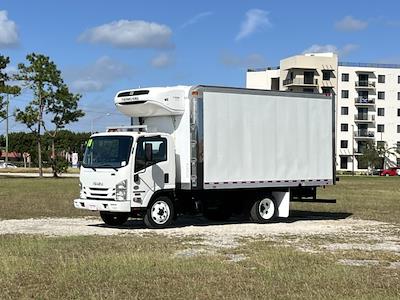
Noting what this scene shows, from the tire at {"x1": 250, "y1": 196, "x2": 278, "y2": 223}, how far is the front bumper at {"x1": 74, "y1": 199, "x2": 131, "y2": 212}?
437cm

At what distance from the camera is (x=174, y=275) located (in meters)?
10.2

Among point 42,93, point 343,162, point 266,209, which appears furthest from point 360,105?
point 266,209

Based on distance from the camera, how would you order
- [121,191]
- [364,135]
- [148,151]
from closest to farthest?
[121,191] → [148,151] → [364,135]

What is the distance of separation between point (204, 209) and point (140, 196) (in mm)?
2467

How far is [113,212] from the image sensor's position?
58.7 ft

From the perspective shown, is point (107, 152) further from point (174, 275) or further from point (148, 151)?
point (174, 275)

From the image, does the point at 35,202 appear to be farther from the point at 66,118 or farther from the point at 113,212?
the point at 66,118

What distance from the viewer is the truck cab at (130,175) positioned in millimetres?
17250

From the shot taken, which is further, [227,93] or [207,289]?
[227,93]

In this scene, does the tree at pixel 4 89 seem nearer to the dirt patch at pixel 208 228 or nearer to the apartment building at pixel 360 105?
the dirt patch at pixel 208 228

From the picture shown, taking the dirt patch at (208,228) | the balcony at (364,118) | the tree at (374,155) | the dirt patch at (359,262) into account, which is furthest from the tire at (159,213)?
the balcony at (364,118)

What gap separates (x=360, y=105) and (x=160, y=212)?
112318mm

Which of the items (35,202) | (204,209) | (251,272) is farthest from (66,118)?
(251,272)

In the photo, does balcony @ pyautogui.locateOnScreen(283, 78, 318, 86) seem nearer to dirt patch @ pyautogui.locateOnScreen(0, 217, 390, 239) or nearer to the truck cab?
dirt patch @ pyautogui.locateOnScreen(0, 217, 390, 239)
